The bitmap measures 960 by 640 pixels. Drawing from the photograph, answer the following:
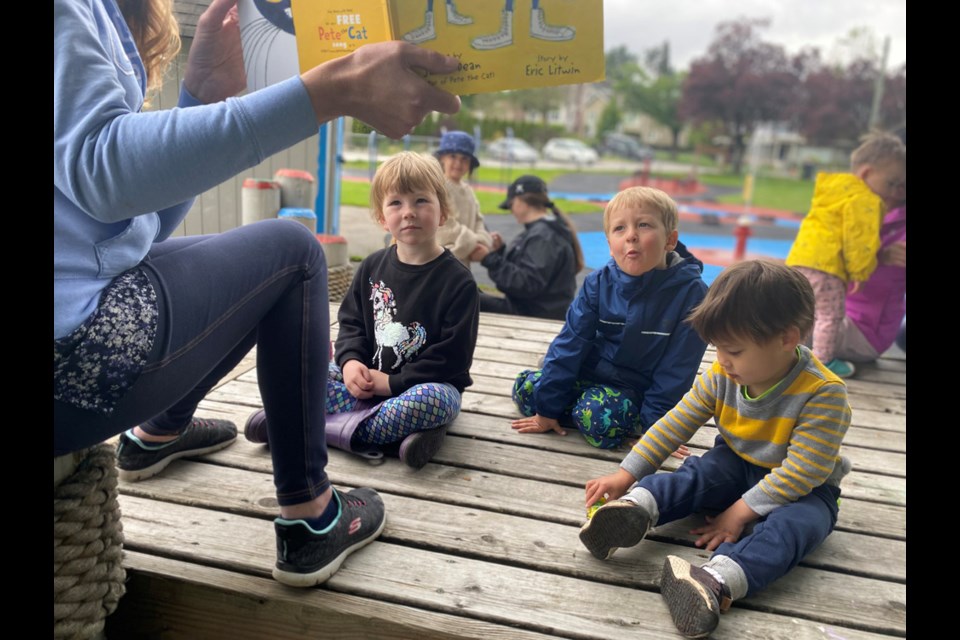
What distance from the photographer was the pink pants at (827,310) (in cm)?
285

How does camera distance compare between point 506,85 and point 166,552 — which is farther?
point 166,552

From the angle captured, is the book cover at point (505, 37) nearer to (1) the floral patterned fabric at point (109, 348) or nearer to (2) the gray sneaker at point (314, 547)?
(1) the floral patterned fabric at point (109, 348)

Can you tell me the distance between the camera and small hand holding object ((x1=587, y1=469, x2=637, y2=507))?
1604 mm

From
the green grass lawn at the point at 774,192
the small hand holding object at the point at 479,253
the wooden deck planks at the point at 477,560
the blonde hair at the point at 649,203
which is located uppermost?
the green grass lawn at the point at 774,192

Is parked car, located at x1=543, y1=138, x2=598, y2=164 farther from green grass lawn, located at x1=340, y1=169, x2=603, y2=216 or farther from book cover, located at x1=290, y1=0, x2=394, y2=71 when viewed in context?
book cover, located at x1=290, y1=0, x2=394, y2=71

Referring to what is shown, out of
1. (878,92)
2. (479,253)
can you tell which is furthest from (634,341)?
(878,92)

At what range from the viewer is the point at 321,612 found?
4.25 feet

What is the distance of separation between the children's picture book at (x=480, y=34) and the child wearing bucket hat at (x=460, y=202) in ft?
8.21

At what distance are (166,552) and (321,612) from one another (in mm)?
357

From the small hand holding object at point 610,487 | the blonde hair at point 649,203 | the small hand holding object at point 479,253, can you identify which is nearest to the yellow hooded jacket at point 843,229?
the blonde hair at point 649,203

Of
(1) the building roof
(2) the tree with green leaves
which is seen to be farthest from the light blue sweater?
(2) the tree with green leaves

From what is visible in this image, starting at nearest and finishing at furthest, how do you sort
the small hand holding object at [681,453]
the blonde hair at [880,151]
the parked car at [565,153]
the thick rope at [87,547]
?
the thick rope at [87,547] < the small hand holding object at [681,453] < the blonde hair at [880,151] < the parked car at [565,153]
